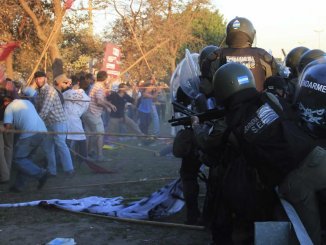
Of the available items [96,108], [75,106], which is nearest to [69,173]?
→ [75,106]

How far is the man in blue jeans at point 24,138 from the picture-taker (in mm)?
7305

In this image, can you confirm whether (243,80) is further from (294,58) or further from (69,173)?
(69,173)

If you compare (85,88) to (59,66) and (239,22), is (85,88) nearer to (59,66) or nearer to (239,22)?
(59,66)

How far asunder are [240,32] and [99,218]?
2.59m

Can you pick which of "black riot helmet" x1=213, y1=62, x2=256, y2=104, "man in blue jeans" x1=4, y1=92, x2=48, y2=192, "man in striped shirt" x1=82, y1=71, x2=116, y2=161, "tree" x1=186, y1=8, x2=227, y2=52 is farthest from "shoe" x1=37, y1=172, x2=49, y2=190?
"tree" x1=186, y1=8, x2=227, y2=52

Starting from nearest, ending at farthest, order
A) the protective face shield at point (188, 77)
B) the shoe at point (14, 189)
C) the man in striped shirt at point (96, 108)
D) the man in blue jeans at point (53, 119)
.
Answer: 1. the protective face shield at point (188, 77)
2. the shoe at point (14, 189)
3. the man in blue jeans at point (53, 119)
4. the man in striped shirt at point (96, 108)

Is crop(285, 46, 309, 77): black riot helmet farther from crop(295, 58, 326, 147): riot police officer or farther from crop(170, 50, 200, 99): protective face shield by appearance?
crop(295, 58, 326, 147): riot police officer

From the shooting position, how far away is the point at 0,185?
7797mm

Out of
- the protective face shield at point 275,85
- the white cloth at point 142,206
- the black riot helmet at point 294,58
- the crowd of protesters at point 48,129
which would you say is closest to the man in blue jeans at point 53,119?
the crowd of protesters at point 48,129

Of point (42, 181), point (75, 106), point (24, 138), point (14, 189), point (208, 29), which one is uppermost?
point (208, 29)

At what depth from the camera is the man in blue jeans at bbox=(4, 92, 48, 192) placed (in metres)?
7.30

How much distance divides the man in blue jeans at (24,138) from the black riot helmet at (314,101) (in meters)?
5.04

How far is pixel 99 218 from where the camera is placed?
18.7 feet

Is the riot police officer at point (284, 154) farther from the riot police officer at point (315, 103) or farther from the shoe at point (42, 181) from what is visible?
the shoe at point (42, 181)
